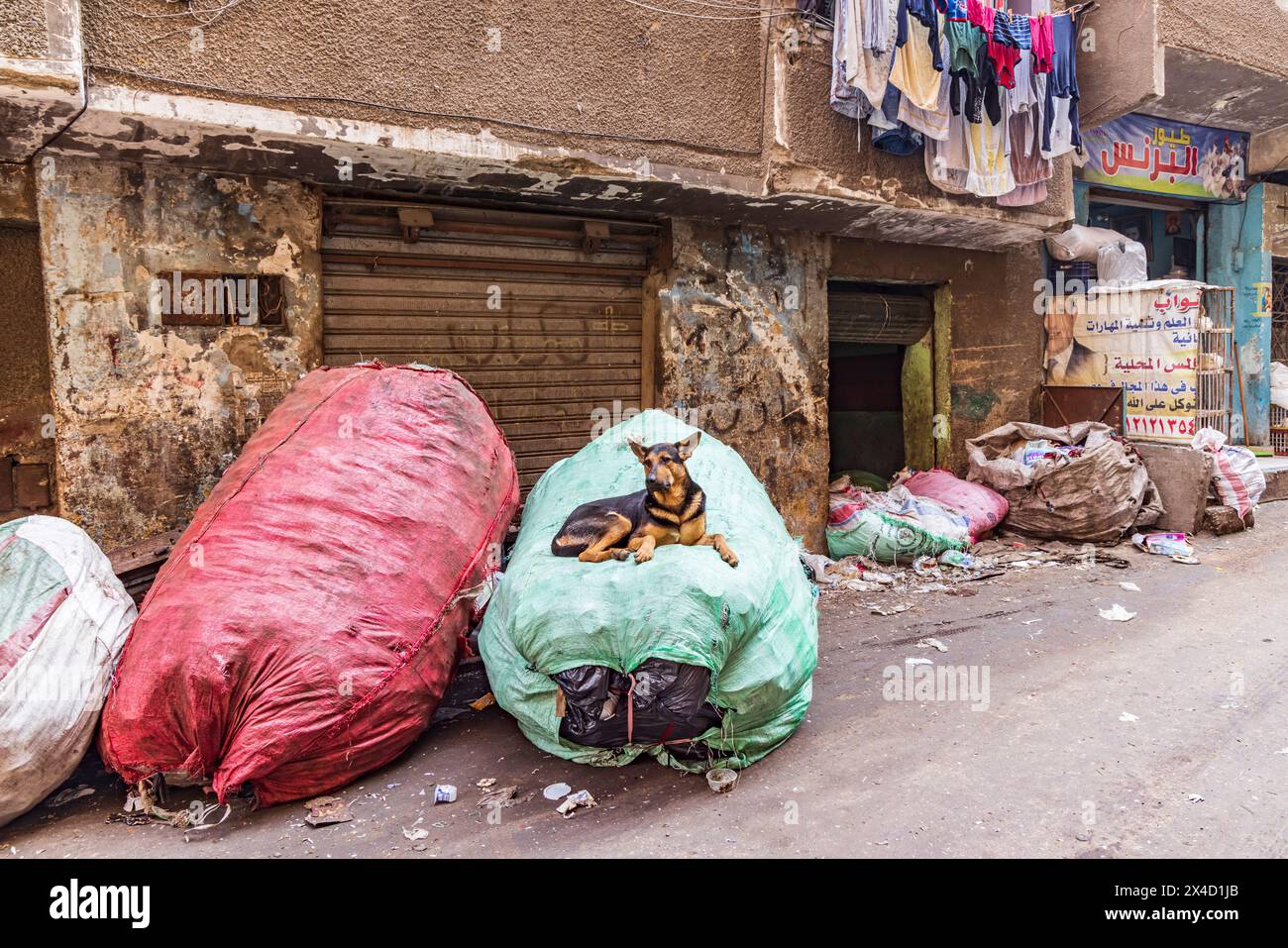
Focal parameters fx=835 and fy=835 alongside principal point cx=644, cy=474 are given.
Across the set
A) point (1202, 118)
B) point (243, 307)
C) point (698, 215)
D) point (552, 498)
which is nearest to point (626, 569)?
point (552, 498)

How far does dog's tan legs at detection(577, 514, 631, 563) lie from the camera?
3.27 m

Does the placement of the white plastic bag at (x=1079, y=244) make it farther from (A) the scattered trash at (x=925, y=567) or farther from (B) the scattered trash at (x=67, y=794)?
(B) the scattered trash at (x=67, y=794)

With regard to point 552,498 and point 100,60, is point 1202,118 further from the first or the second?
point 100,60

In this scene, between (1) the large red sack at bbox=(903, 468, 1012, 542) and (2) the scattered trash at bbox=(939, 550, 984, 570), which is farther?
(1) the large red sack at bbox=(903, 468, 1012, 542)

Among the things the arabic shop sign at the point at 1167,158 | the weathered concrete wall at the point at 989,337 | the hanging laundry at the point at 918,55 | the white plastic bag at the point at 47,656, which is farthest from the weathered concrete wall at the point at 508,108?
the arabic shop sign at the point at 1167,158

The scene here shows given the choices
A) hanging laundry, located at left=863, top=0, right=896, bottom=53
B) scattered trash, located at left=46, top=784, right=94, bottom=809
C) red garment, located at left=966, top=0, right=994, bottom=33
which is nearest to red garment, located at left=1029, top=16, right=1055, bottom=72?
red garment, located at left=966, top=0, right=994, bottom=33

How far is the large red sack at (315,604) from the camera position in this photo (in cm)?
273

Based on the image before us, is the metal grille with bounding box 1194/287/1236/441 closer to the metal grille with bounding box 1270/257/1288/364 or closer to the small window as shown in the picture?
the metal grille with bounding box 1270/257/1288/364

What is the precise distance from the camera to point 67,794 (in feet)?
9.90

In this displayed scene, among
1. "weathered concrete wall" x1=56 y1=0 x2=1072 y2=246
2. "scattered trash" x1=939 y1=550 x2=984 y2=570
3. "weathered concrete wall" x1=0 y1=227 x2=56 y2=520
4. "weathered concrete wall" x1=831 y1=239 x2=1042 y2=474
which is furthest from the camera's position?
"weathered concrete wall" x1=831 y1=239 x2=1042 y2=474

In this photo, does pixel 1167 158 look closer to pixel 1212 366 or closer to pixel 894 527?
pixel 1212 366

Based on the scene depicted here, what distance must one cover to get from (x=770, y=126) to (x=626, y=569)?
145 inches

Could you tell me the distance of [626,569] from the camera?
3.10 meters

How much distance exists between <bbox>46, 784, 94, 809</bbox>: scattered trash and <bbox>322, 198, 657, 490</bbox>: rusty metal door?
8.75 ft
